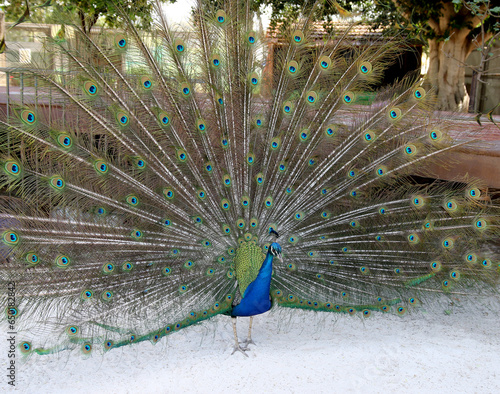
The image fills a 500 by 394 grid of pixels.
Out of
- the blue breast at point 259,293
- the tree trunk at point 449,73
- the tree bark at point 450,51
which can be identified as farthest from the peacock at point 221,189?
the tree trunk at point 449,73

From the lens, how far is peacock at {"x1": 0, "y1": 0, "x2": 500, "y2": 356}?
10.9ft

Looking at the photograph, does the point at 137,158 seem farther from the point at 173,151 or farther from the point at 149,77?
the point at 149,77

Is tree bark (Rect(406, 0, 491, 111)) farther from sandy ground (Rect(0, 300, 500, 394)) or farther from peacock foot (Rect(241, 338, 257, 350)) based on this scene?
peacock foot (Rect(241, 338, 257, 350))

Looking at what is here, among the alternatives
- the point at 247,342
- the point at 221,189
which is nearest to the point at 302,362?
the point at 247,342

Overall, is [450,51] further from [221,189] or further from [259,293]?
[259,293]

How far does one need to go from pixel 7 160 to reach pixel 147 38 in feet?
4.13

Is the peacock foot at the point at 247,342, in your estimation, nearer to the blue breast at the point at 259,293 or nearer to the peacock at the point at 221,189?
the peacock at the point at 221,189

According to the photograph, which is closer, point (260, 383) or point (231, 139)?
point (260, 383)

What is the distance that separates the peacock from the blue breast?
11 mm

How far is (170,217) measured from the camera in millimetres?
3643

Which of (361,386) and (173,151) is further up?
(173,151)

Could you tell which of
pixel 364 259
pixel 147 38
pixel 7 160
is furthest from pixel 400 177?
pixel 7 160

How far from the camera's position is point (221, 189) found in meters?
3.74

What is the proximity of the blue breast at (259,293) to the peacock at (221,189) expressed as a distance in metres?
0.01
